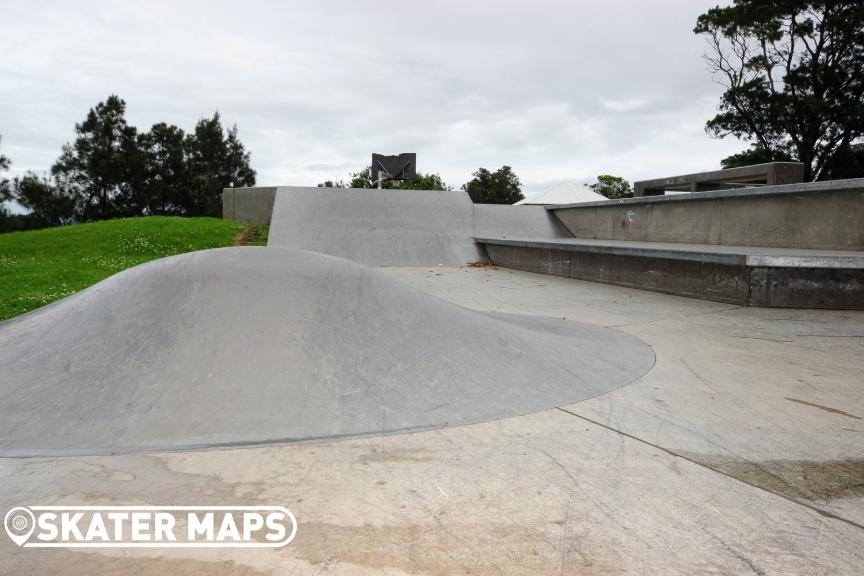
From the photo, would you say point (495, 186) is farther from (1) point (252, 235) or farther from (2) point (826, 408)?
(2) point (826, 408)

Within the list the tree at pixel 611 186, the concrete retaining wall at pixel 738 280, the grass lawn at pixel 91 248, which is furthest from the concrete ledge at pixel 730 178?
the tree at pixel 611 186

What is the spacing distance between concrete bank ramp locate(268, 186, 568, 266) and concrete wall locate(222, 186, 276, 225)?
1.18 m

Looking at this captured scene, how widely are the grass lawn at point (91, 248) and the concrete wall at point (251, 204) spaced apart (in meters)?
0.91

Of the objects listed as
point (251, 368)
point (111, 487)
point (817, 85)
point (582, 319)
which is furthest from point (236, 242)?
point (817, 85)

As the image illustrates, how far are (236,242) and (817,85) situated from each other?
1157 inches

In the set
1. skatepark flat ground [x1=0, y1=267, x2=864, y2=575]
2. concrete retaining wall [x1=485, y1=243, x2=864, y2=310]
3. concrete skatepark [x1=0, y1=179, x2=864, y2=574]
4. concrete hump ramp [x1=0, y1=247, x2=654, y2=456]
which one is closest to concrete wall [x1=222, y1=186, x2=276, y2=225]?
concrete retaining wall [x1=485, y1=243, x2=864, y2=310]

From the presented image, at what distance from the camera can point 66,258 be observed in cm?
1172

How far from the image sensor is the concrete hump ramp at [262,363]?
2855mm

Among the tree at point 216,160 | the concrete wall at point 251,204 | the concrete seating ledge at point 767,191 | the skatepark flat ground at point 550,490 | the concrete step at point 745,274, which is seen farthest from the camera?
the tree at point 216,160

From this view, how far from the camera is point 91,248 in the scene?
12.7m

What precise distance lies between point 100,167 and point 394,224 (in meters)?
36.0

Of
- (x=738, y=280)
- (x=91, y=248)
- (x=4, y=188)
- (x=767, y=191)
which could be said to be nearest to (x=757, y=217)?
(x=767, y=191)

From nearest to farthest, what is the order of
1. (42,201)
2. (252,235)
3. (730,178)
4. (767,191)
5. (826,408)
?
(826,408)
(767,191)
(252,235)
(730,178)
(42,201)

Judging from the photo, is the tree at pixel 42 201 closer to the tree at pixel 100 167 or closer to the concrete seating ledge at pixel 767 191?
the tree at pixel 100 167
